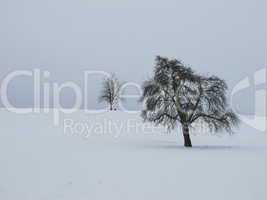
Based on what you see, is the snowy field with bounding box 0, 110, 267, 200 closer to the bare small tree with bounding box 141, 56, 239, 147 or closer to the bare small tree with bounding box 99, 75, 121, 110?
the bare small tree with bounding box 141, 56, 239, 147

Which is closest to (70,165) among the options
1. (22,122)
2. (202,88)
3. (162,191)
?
(162,191)

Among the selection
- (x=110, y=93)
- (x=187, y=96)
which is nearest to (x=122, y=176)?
(x=187, y=96)

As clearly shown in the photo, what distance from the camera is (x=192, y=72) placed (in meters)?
17.4

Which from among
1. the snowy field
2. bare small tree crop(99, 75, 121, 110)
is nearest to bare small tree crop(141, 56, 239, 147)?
the snowy field

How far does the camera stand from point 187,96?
17547 millimetres

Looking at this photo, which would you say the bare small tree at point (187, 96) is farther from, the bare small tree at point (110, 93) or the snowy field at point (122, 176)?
the bare small tree at point (110, 93)

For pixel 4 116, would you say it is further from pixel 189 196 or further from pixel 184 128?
pixel 189 196

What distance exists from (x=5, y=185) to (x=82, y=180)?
2561 millimetres

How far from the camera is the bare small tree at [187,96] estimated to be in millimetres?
17266

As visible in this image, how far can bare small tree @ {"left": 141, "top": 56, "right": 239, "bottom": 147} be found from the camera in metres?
17.3

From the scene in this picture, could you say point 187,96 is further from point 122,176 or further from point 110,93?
point 110,93

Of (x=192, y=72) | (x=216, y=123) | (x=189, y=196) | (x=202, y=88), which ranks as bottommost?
(x=189, y=196)

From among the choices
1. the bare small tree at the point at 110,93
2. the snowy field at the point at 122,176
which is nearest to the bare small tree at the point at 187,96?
the snowy field at the point at 122,176

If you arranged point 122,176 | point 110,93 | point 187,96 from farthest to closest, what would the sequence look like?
point 110,93
point 187,96
point 122,176
